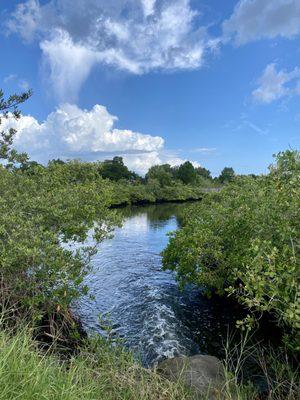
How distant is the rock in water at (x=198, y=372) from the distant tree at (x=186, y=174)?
102m

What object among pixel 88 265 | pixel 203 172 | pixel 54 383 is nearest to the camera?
pixel 54 383

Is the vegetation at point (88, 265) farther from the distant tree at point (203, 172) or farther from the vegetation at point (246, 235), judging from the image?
the distant tree at point (203, 172)

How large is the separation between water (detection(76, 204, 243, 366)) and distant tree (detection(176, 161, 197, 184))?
290 ft

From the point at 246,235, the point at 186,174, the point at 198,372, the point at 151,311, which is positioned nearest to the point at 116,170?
the point at 186,174

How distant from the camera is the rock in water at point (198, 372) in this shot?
6.76m

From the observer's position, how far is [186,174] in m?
112

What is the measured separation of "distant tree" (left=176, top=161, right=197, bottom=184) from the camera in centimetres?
11056

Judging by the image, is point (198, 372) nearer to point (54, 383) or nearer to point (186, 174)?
point (54, 383)

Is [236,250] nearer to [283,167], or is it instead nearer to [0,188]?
[283,167]

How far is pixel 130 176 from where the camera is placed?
9894 centimetres

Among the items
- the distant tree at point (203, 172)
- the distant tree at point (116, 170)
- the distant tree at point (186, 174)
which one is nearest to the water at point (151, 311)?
the distant tree at point (116, 170)

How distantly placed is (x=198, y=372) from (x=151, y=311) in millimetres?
7049

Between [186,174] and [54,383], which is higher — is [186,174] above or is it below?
above

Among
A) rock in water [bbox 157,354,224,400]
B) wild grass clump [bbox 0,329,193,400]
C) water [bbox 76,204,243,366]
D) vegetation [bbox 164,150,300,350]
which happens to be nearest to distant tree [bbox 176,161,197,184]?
water [bbox 76,204,243,366]
